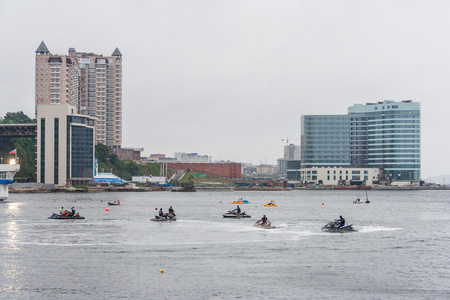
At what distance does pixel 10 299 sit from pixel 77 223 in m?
57.8

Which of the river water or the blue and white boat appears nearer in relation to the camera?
the river water

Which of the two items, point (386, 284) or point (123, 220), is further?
point (123, 220)

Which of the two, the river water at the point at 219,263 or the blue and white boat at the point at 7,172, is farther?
the blue and white boat at the point at 7,172

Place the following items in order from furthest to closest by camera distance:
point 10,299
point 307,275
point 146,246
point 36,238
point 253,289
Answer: point 36,238 → point 146,246 → point 307,275 → point 253,289 → point 10,299

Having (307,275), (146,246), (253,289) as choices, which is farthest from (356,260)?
(146,246)

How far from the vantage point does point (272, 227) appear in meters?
93.8

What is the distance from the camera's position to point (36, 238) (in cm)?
7969

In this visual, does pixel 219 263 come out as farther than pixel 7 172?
No

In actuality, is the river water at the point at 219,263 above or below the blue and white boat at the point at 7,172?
below

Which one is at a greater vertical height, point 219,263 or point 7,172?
point 7,172

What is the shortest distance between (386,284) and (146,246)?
3070cm

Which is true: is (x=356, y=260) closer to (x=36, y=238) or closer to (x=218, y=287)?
(x=218, y=287)

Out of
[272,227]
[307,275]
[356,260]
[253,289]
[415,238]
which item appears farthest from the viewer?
[272,227]

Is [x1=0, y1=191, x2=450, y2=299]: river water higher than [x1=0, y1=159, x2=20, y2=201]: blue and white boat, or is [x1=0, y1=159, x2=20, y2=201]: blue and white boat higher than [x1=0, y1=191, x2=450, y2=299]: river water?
[x1=0, y1=159, x2=20, y2=201]: blue and white boat
